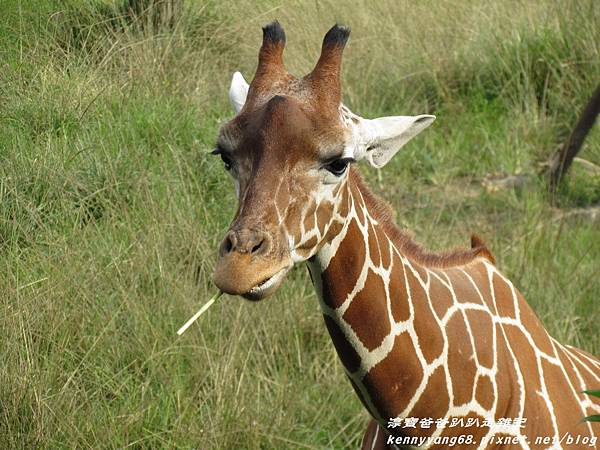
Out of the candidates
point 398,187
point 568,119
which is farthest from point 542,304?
point 568,119

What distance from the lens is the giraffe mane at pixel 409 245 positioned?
11.6 feet

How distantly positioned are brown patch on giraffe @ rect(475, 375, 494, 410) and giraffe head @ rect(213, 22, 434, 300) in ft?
2.38

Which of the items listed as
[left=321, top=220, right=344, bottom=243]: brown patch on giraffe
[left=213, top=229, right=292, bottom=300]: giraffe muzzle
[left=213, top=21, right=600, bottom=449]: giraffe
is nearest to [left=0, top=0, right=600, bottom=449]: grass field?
[left=213, top=21, right=600, bottom=449]: giraffe

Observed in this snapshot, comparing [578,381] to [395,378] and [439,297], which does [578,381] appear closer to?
[439,297]

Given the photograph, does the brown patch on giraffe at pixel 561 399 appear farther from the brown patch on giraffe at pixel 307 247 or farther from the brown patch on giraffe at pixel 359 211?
the brown patch on giraffe at pixel 307 247

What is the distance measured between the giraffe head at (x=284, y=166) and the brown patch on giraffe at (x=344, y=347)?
0.26 meters

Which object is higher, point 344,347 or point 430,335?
point 344,347

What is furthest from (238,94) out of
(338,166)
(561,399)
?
(561,399)

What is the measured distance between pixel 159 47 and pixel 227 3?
855 mm

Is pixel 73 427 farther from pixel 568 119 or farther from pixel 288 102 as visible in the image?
pixel 568 119

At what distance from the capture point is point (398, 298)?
340cm

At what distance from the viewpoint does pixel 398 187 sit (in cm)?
720

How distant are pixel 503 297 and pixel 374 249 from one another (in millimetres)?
665

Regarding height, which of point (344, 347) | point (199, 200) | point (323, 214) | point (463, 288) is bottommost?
point (199, 200)
